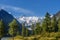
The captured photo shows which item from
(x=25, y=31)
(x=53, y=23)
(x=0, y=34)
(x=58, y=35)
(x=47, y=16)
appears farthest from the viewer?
(x=25, y=31)

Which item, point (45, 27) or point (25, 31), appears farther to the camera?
point (25, 31)

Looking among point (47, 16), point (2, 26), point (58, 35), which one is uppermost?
point (47, 16)

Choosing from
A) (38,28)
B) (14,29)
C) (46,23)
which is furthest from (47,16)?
(14,29)

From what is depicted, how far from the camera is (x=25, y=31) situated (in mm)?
191250

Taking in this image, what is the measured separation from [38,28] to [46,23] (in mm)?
23613

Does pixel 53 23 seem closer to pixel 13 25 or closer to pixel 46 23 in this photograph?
pixel 46 23

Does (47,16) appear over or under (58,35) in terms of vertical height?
over

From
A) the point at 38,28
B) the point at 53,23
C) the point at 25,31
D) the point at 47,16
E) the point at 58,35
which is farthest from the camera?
the point at 25,31

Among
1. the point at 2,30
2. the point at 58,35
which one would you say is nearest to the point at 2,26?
the point at 2,30

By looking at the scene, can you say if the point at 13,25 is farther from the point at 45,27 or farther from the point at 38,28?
the point at 38,28

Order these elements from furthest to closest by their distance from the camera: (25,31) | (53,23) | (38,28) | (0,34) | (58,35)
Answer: (25,31) < (38,28) < (53,23) < (0,34) < (58,35)

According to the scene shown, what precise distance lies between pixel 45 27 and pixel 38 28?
744 inches

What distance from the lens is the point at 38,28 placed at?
159625mm

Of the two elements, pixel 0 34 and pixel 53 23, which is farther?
pixel 53 23
